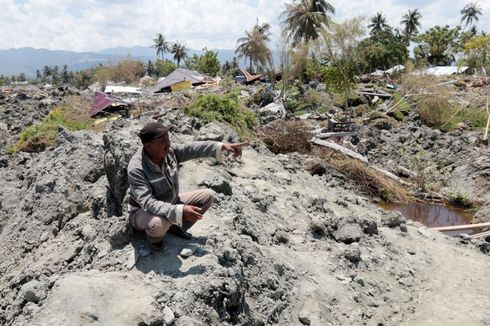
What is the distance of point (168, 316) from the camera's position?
3389 mm

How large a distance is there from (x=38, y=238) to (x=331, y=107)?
715 inches

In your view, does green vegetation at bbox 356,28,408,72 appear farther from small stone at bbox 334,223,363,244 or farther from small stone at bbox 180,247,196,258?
small stone at bbox 180,247,196,258

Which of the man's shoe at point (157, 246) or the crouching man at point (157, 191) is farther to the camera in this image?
the man's shoe at point (157, 246)

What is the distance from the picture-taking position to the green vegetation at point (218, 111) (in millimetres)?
10367

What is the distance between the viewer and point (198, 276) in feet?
→ 12.4

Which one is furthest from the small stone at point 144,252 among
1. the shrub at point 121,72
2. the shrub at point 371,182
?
the shrub at point 121,72

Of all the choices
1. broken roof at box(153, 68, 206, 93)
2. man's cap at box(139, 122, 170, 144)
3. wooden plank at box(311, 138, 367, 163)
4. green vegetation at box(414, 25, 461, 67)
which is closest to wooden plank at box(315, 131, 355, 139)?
wooden plank at box(311, 138, 367, 163)

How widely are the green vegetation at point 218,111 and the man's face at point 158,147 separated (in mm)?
6325

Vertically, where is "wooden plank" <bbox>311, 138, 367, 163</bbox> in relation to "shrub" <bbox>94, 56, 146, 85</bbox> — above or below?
below

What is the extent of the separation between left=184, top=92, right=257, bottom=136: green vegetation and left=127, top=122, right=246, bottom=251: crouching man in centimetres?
605

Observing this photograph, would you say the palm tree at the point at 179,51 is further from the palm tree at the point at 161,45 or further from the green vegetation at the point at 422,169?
the green vegetation at the point at 422,169

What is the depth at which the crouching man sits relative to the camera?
142 inches

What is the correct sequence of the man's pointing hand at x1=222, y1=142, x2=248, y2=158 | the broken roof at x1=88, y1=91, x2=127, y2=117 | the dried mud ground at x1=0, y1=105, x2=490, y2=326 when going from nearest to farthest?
the dried mud ground at x1=0, y1=105, x2=490, y2=326 → the man's pointing hand at x1=222, y1=142, x2=248, y2=158 → the broken roof at x1=88, y1=91, x2=127, y2=117

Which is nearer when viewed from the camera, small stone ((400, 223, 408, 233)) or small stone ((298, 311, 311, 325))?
small stone ((298, 311, 311, 325))
